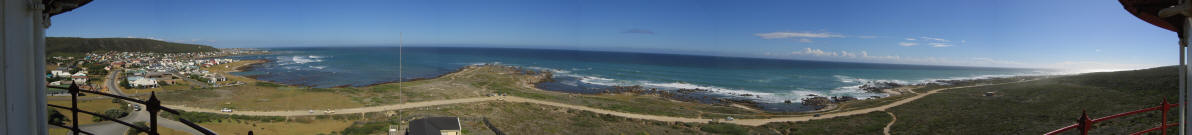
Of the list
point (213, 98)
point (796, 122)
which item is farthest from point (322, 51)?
point (796, 122)

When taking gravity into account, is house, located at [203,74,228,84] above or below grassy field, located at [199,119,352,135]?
above

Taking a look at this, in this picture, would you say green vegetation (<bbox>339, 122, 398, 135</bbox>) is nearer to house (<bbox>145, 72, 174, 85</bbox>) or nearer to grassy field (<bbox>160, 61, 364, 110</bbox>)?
grassy field (<bbox>160, 61, 364, 110</bbox>)

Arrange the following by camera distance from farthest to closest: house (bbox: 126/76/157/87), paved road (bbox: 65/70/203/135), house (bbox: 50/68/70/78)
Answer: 1. house (bbox: 126/76/157/87)
2. house (bbox: 50/68/70/78)
3. paved road (bbox: 65/70/203/135)

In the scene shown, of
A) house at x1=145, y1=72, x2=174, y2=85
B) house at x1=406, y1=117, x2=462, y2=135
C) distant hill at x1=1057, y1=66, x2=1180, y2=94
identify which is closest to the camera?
house at x1=406, y1=117, x2=462, y2=135

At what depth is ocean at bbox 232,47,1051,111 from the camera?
29.5 feet

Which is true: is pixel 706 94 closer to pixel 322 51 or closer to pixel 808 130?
pixel 808 130

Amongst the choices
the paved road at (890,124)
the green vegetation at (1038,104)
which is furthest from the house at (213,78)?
the green vegetation at (1038,104)

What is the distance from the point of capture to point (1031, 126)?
782cm

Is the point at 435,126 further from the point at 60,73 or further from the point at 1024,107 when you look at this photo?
the point at 1024,107

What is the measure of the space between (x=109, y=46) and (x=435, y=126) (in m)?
4.63

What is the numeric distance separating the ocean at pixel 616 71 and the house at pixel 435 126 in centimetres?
175

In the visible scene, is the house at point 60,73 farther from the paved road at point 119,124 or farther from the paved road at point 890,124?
the paved road at point 890,124

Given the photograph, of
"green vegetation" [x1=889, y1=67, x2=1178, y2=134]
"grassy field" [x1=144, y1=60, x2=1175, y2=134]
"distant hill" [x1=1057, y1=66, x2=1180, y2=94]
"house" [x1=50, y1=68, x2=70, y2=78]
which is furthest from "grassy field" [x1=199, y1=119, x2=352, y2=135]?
"distant hill" [x1=1057, y1=66, x2=1180, y2=94]

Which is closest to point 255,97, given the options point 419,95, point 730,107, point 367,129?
point 367,129
